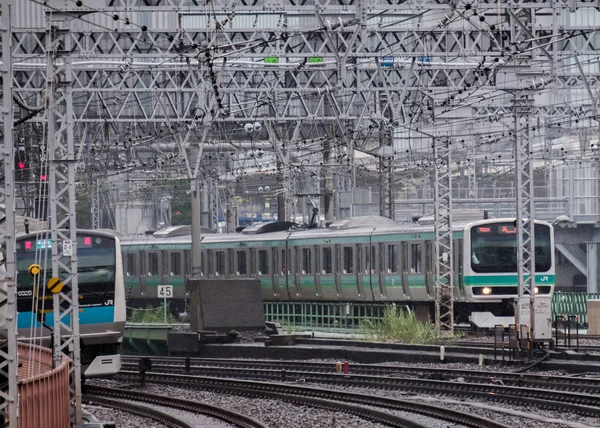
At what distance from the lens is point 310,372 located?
895 inches

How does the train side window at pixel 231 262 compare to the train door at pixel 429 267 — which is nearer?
the train door at pixel 429 267

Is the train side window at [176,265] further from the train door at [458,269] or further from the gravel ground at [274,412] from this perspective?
the gravel ground at [274,412]

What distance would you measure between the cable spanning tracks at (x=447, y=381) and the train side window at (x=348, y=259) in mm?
8437

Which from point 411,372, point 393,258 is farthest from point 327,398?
point 393,258

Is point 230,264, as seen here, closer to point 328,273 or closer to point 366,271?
point 328,273

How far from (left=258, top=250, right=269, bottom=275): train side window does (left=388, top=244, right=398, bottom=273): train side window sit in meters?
5.16

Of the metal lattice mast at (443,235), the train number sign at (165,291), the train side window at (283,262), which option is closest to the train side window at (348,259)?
the train side window at (283,262)

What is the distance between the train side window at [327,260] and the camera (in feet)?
112

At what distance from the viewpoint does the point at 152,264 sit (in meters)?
38.7

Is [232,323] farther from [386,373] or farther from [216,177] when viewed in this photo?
[216,177]

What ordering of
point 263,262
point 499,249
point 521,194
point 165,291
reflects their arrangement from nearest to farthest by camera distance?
point 521,194
point 499,249
point 165,291
point 263,262

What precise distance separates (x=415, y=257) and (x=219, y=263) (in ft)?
27.1

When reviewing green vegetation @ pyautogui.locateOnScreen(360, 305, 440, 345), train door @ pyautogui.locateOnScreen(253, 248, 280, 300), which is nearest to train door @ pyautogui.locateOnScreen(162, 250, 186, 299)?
train door @ pyautogui.locateOnScreen(253, 248, 280, 300)

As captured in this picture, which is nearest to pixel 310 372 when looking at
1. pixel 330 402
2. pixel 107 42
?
pixel 330 402
